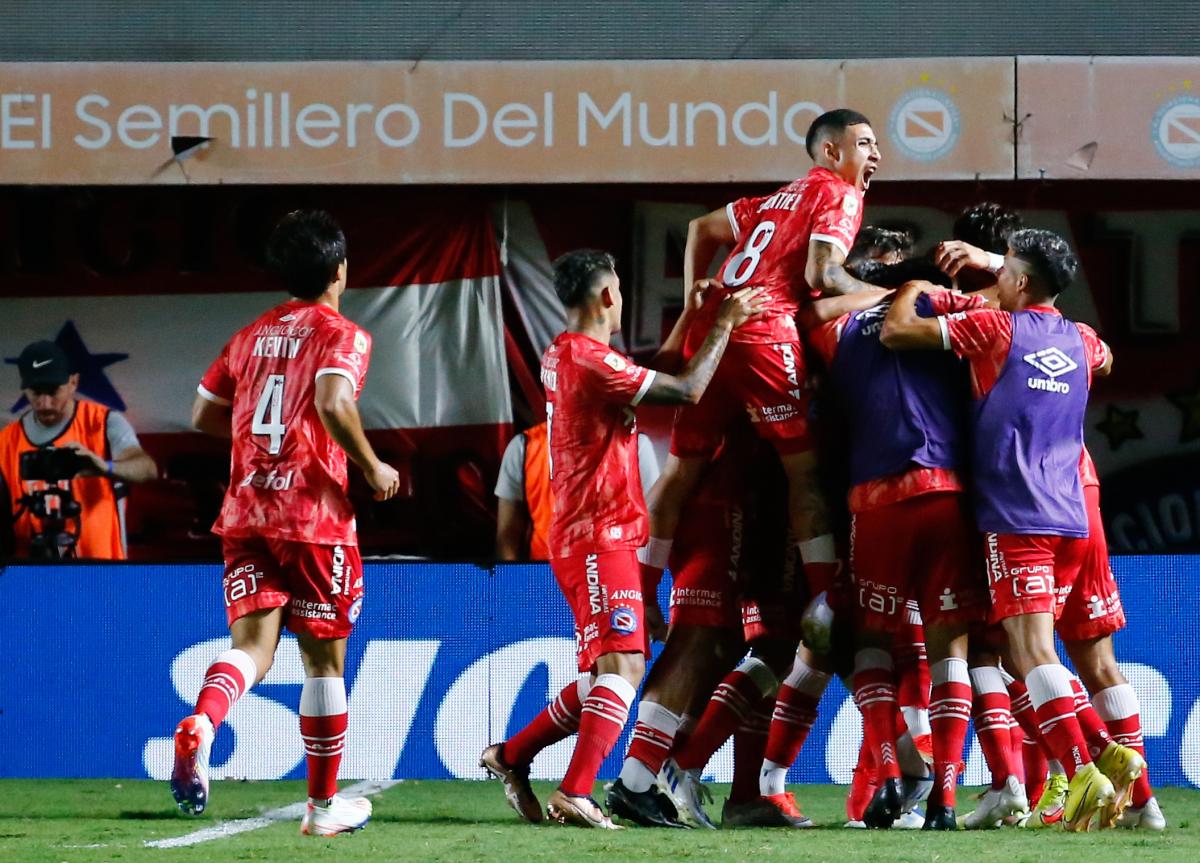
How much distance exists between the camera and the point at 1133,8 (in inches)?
407

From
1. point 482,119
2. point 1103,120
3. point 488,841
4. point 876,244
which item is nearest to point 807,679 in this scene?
point 488,841

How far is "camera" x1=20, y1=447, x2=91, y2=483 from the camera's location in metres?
9.69

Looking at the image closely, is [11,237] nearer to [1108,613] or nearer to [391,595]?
[391,595]

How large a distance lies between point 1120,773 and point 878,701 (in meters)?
0.85

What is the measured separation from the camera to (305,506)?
19.7 feet

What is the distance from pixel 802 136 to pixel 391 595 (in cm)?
308

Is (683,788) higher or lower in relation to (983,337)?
lower

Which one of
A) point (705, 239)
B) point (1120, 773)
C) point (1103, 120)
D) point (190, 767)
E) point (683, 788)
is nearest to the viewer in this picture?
point (190, 767)

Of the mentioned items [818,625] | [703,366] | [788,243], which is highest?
[788,243]

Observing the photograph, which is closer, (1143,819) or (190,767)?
(190,767)

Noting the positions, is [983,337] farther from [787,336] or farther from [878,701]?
[878,701]

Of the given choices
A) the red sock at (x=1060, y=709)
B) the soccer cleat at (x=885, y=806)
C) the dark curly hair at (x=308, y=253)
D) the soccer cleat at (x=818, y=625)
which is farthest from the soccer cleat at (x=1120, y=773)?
the dark curly hair at (x=308, y=253)

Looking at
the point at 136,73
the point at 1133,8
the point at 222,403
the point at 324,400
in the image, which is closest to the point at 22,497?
the point at 136,73

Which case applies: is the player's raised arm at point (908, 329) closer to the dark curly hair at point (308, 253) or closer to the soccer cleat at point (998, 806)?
the soccer cleat at point (998, 806)
